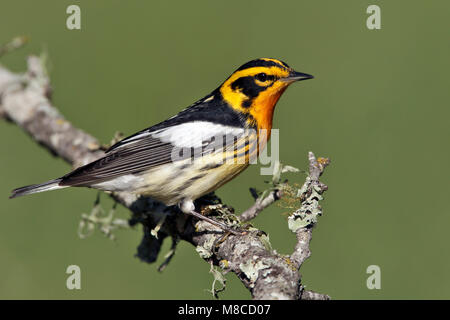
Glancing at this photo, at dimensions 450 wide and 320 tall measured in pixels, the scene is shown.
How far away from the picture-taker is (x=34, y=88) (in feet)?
19.2

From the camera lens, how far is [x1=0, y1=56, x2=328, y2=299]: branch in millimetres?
3156

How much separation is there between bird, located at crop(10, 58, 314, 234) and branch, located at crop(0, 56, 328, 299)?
187mm

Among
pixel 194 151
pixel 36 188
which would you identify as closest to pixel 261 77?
pixel 194 151

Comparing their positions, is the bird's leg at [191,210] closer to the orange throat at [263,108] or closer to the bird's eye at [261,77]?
the orange throat at [263,108]

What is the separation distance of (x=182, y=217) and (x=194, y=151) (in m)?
0.56

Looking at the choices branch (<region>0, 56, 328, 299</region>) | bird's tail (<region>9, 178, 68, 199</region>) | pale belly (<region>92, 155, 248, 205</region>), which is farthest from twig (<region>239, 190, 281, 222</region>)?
bird's tail (<region>9, 178, 68, 199</region>)

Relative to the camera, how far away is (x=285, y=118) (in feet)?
24.1

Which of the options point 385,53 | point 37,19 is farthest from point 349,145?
point 37,19

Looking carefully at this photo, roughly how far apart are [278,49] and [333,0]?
5.04 feet

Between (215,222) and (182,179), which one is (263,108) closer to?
(182,179)

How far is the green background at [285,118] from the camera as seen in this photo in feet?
19.3

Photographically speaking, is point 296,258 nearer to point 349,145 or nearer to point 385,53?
point 349,145

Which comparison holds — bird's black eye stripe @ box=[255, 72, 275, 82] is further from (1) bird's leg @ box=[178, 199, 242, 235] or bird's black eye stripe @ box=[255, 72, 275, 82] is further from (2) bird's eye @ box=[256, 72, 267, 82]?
(1) bird's leg @ box=[178, 199, 242, 235]

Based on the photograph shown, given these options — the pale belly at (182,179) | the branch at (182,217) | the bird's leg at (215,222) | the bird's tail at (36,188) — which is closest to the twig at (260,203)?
the branch at (182,217)
